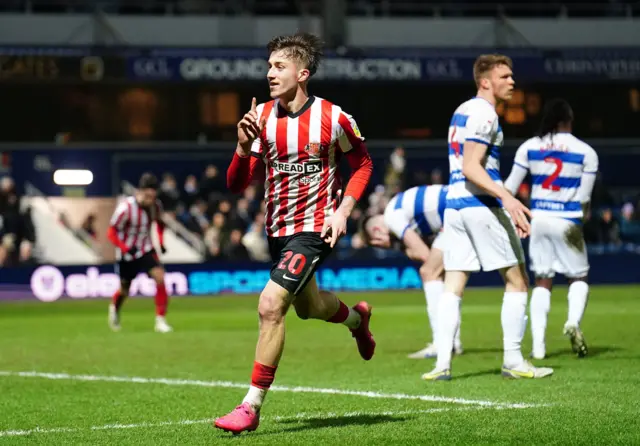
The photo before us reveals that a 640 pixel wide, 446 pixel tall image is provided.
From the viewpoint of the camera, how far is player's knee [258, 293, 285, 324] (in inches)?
262

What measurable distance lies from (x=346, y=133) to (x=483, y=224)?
2.18 m

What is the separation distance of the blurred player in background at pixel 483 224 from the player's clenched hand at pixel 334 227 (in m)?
2.07

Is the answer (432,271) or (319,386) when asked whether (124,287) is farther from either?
(319,386)

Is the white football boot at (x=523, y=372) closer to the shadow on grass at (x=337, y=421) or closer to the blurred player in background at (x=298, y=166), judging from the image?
the shadow on grass at (x=337, y=421)

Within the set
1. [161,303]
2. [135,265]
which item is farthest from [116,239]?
[161,303]

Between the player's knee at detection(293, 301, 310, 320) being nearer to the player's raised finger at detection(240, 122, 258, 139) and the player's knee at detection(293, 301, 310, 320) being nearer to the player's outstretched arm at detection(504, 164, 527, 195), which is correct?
the player's raised finger at detection(240, 122, 258, 139)

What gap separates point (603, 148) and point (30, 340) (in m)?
19.0

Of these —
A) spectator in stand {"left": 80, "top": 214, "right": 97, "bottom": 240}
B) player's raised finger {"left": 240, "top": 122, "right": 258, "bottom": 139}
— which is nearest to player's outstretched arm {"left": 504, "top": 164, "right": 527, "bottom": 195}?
player's raised finger {"left": 240, "top": 122, "right": 258, "bottom": 139}

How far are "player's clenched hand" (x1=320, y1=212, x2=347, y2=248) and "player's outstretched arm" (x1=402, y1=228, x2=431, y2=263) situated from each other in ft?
15.3

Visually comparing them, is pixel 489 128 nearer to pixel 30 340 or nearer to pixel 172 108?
pixel 30 340

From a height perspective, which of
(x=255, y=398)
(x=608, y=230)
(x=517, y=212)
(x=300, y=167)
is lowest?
(x=255, y=398)

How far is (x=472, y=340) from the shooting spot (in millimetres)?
13000

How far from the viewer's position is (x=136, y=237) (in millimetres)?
16406

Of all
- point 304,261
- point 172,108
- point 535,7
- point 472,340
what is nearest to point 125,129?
point 172,108
